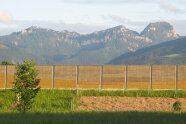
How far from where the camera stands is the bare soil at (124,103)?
4442 cm

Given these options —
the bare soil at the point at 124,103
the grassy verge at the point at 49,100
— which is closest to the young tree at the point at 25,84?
the grassy verge at the point at 49,100

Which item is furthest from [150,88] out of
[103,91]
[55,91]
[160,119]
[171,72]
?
[160,119]

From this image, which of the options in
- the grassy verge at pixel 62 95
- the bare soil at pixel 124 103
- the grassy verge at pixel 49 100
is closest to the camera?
the bare soil at pixel 124 103

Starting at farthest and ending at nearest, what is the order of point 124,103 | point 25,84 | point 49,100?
point 49,100, point 124,103, point 25,84

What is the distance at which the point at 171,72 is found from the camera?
177 feet

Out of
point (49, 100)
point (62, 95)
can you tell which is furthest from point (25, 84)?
point (62, 95)

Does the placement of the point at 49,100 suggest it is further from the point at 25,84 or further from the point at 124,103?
the point at 124,103

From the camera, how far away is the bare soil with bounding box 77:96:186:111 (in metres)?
44.4

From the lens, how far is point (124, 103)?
151 ft

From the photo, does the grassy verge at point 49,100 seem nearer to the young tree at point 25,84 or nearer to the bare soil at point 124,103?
the bare soil at point 124,103

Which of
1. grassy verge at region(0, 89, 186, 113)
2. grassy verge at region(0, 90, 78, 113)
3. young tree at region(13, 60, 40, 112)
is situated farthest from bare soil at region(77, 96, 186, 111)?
young tree at region(13, 60, 40, 112)

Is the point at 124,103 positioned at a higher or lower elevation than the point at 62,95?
lower

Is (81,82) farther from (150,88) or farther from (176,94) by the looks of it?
(176,94)

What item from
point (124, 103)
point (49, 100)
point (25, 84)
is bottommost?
point (124, 103)
